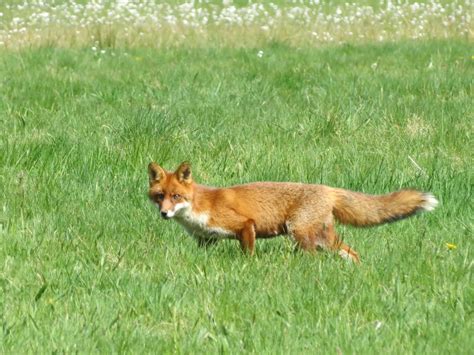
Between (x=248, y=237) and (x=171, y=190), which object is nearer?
(x=248, y=237)

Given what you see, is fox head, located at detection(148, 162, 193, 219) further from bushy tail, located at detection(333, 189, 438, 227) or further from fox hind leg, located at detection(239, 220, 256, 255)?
bushy tail, located at detection(333, 189, 438, 227)

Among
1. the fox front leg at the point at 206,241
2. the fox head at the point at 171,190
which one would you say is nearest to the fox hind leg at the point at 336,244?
the fox front leg at the point at 206,241

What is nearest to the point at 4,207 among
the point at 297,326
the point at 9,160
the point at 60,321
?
the point at 9,160

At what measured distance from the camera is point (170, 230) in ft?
22.4

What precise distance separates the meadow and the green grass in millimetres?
19

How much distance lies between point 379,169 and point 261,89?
12.6ft

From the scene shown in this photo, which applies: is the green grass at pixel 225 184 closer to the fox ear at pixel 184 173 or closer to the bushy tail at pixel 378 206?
the bushy tail at pixel 378 206

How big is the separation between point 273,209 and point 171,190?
2.28 ft

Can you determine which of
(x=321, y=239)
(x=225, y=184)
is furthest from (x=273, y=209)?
(x=225, y=184)

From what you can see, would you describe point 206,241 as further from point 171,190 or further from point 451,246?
point 451,246

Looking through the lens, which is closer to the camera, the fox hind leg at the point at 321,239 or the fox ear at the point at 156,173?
the fox hind leg at the point at 321,239

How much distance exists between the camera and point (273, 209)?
21.0 feet

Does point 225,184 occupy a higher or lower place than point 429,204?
lower

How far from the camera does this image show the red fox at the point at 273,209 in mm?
6238
